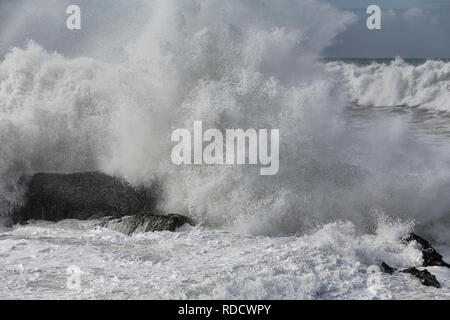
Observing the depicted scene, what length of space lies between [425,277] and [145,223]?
12.3 feet

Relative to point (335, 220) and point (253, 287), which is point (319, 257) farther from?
point (335, 220)

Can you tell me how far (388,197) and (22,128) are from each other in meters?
6.41

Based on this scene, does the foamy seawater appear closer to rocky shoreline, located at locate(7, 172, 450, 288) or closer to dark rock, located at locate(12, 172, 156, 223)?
rocky shoreline, located at locate(7, 172, 450, 288)

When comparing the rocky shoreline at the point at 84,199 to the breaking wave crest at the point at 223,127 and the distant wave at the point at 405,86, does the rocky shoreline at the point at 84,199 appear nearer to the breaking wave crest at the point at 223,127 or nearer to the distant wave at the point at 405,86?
the breaking wave crest at the point at 223,127

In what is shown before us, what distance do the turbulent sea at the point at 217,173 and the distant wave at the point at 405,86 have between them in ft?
41.6

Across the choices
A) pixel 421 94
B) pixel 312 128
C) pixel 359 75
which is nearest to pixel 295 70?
pixel 312 128

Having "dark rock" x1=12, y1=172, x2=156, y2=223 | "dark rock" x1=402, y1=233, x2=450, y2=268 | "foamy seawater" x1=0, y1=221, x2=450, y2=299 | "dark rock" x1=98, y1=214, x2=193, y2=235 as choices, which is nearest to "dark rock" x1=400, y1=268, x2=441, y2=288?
"foamy seawater" x1=0, y1=221, x2=450, y2=299

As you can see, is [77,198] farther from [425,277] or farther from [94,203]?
[425,277]

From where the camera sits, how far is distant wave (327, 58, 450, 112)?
2448cm

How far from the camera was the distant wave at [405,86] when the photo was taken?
24.5 meters

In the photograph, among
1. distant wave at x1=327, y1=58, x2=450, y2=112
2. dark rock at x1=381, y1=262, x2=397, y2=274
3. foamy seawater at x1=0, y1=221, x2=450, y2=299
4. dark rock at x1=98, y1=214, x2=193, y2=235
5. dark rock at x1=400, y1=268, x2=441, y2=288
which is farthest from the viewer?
distant wave at x1=327, y1=58, x2=450, y2=112

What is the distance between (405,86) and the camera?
2648 cm

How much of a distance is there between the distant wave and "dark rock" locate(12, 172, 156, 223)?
16.9 m

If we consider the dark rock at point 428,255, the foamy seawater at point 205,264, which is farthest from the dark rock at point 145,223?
the dark rock at point 428,255
